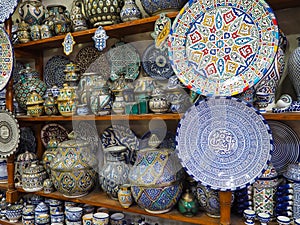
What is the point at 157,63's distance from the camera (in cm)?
144

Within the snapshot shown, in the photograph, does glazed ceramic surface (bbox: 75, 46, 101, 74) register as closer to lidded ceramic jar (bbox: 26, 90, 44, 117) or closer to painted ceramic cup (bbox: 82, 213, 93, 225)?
lidded ceramic jar (bbox: 26, 90, 44, 117)

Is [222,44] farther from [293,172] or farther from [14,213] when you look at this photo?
[14,213]

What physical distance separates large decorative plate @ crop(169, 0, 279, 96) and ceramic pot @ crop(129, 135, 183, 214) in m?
0.32

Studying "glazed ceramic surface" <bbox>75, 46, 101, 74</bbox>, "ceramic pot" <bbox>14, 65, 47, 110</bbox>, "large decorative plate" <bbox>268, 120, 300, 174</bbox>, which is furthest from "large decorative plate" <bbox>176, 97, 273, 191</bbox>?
"ceramic pot" <bbox>14, 65, 47, 110</bbox>

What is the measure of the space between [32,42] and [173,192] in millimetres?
1073

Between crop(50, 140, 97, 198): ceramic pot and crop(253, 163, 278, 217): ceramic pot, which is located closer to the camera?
crop(253, 163, 278, 217): ceramic pot

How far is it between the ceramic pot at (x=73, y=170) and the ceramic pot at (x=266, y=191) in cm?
76

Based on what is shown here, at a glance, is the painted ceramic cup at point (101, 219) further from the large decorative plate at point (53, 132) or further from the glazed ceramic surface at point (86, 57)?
the glazed ceramic surface at point (86, 57)

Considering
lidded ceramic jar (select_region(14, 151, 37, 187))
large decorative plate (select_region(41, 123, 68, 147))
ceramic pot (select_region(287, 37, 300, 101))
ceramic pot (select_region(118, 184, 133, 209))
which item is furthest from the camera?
large decorative plate (select_region(41, 123, 68, 147))

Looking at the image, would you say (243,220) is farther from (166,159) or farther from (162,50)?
(162,50)

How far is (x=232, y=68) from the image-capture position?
1.11m

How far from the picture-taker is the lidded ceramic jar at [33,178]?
5.05 feet

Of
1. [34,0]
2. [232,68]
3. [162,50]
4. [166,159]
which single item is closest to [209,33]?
[232,68]

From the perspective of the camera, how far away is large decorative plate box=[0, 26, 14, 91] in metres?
1.56
